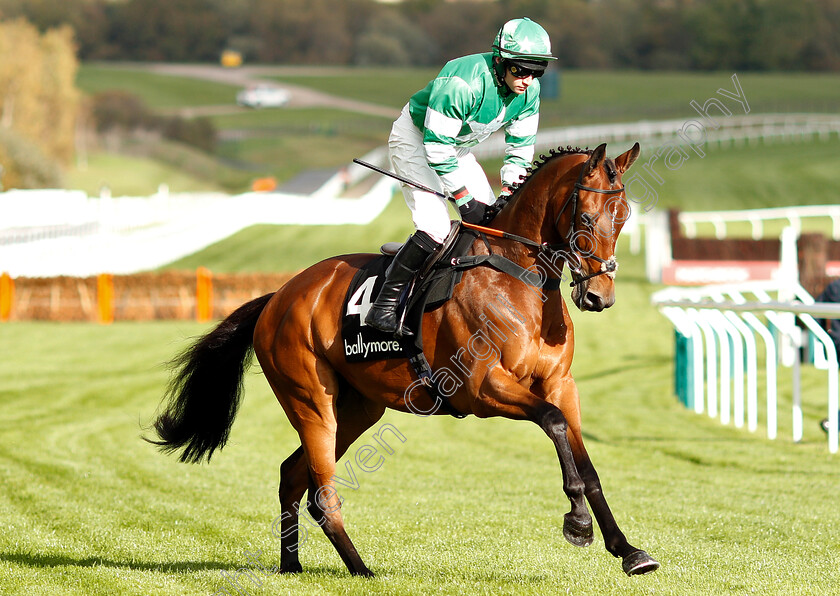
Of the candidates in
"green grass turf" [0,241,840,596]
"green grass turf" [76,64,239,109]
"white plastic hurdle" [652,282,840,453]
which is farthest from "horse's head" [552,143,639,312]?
"green grass turf" [76,64,239,109]

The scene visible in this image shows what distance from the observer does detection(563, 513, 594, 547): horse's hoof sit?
4160 mm

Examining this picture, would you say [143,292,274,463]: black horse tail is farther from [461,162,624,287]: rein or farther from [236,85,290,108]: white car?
[236,85,290,108]: white car

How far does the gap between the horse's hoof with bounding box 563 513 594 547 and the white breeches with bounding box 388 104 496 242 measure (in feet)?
4.92

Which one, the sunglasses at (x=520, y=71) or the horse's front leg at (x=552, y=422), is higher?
the sunglasses at (x=520, y=71)

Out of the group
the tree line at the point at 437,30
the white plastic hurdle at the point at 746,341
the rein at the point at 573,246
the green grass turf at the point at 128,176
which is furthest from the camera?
the tree line at the point at 437,30

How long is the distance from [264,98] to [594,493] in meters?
72.2

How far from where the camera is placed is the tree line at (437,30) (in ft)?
260

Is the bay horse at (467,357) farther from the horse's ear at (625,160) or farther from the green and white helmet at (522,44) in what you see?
the green and white helmet at (522,44)

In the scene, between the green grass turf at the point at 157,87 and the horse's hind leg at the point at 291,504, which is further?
the green grass turf at the point at 157,87

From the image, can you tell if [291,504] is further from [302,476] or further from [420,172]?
[420,172]

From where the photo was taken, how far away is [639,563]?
13.4ft

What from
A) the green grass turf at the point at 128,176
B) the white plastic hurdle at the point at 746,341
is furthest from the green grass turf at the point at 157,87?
the white plastic hurdle at the point at 746,341

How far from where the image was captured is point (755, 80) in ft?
225

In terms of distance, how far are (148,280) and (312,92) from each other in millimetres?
61845
